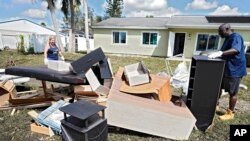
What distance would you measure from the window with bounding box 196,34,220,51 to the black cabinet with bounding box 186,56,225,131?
35.5 ft

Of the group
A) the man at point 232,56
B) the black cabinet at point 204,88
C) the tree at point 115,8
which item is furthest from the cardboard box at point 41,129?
the tree at point 115,8

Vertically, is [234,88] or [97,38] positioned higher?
[97,38]

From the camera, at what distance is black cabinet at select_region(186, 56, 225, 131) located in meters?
2.75

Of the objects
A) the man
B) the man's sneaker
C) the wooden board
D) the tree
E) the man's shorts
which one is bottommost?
the man's sneaker

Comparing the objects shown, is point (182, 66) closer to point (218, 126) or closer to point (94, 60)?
point (218, 126)

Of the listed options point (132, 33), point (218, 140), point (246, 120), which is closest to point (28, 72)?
point (218, 140)

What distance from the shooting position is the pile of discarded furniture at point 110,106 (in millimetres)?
2201

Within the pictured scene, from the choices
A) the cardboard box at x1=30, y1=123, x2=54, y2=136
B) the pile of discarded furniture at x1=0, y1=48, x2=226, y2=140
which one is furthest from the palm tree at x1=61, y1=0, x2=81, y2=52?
the cardboard box at x1=30, y1=123, x2=54, y2=136

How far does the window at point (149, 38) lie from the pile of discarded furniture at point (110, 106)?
10.4 metres

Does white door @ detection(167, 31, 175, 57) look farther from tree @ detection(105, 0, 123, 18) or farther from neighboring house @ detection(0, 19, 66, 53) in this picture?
tree @ detection(105, 0, 123, 18)

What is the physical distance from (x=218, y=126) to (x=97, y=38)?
44.5ft

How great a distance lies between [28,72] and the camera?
3432 millimetres

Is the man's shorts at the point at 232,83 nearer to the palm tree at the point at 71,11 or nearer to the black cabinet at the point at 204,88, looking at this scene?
the black cabinet at the point at 204,88

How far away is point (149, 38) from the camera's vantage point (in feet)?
45.5
